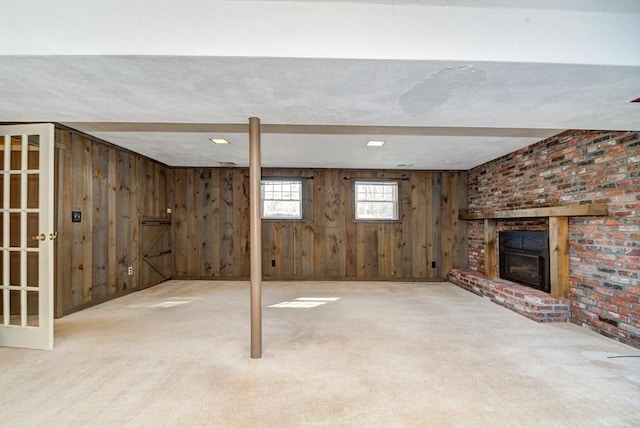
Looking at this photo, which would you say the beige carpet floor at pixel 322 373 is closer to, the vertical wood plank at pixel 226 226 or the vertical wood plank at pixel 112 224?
the vertical wood plank at pixel 112 224

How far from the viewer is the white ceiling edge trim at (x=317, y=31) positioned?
Answer: 1541 mm

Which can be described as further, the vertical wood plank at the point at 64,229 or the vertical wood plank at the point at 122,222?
the vertical wood plank at the point at 122,222

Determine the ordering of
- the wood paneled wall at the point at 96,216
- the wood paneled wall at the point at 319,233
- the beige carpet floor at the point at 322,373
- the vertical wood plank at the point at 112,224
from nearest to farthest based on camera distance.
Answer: the beige carpet floor at the point at 322,373 → the wood paneled wall at the point at 96,216 → the vertical wood plank at the point at 112,224 → the wood paneled wall at the point at 319,233

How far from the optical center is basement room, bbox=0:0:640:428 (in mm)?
1579

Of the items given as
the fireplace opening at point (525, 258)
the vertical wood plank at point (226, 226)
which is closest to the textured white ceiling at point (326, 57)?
the fireplace opening at point (525, 258)

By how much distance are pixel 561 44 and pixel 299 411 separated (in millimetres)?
2571

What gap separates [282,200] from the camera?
18.9 ft

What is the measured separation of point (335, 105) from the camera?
2266mm

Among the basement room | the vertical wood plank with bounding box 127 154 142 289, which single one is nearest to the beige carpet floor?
the basement room

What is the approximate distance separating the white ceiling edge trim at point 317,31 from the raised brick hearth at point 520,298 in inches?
105

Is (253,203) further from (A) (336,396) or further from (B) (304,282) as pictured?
(B) (304,282)

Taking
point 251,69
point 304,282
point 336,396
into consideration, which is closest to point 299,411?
point 336,396

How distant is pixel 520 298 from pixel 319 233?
334 centimetres

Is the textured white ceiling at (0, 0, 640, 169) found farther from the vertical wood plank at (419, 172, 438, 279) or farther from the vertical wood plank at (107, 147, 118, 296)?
the vertical wood plank at (419, 172, 438, 279)
